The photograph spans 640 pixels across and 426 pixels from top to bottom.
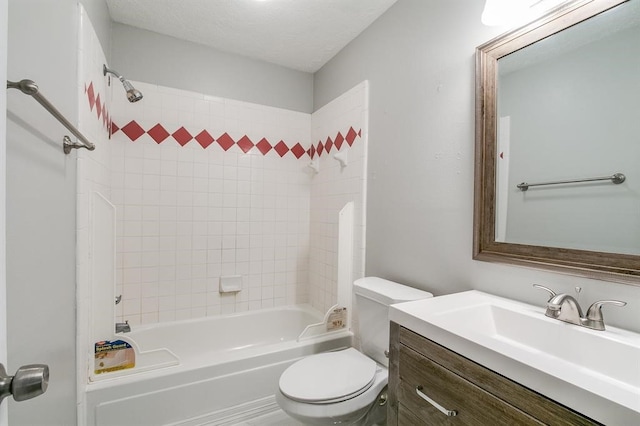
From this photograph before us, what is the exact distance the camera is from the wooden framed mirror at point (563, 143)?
90 centimetres

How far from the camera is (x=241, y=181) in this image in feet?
8.06

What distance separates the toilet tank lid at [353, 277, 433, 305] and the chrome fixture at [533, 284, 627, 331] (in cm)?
53

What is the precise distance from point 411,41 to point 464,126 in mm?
646

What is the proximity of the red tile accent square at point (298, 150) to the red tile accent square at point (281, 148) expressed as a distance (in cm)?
7

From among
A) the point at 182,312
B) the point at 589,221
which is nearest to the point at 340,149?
the point at 589,221

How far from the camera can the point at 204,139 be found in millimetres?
2324

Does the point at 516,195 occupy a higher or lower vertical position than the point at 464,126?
lower

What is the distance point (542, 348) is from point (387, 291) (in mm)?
680

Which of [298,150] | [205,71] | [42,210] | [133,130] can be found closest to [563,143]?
[42,210]

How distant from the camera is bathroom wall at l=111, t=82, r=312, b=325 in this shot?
2119 mm

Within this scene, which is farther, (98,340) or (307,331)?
(307,331)

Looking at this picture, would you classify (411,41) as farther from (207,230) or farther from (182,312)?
(182,312)

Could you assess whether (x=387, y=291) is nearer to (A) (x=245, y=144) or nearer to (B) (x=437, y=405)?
(B) (x=437, y=405)

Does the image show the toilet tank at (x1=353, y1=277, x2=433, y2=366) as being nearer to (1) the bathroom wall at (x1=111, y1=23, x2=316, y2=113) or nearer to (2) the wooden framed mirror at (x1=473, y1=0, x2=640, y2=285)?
(2) the wooden framed mirror at (x1=473, y1=0, x2=640, y2=285)
